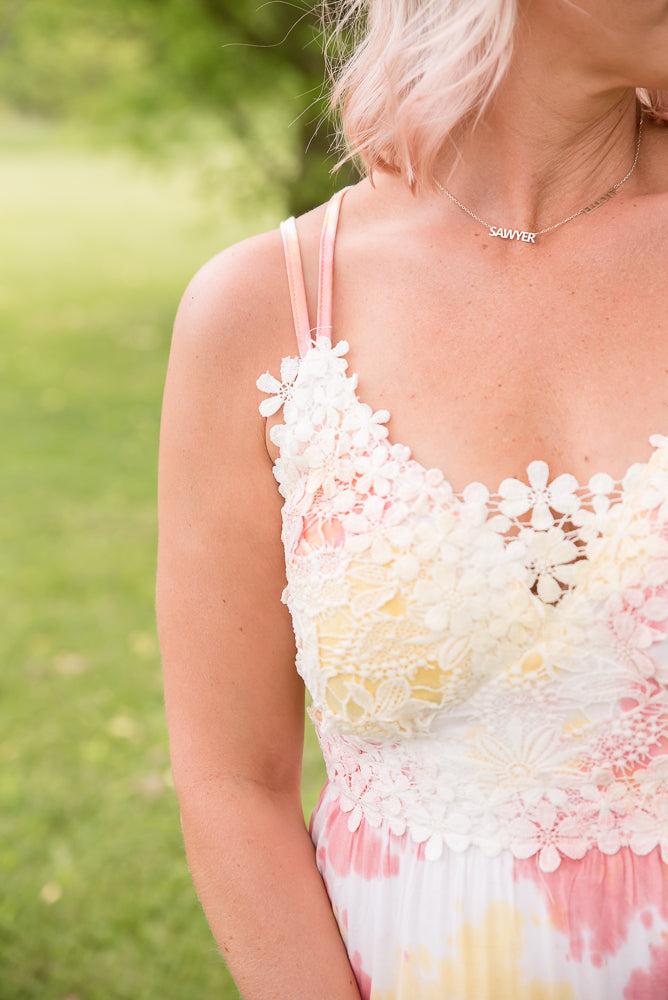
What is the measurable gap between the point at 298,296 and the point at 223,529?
38 centimetres

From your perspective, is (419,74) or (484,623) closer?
(484,623)

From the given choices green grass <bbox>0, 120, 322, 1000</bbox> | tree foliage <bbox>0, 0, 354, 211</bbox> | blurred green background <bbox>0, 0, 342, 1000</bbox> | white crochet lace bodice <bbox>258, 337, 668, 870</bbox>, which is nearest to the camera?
white crochet lace bodice <bbox>258, 337, 668, 870</bbox>

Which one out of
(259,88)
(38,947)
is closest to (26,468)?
(259,88)

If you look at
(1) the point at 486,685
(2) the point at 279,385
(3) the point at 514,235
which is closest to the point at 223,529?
(2) the point at 279,385

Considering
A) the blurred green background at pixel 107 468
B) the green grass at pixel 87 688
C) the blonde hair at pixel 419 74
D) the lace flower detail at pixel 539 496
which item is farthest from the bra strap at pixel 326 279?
the green grass at pixel 87 688

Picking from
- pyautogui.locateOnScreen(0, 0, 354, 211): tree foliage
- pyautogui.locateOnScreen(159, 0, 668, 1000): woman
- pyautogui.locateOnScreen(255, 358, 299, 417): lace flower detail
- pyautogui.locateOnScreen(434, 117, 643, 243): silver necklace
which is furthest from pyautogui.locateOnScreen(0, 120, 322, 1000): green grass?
pyautogui.locateOnScreen(434, 117, 643, 243): silver necklace

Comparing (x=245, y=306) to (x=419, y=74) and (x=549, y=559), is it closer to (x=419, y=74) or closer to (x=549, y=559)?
(x=419, y=74)

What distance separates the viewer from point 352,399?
1636 mm

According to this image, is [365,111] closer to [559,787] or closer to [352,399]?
[352,399]

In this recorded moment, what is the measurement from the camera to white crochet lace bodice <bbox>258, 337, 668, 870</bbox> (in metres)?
1.52

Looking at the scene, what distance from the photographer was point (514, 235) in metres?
1.73

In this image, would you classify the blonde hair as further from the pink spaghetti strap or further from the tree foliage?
the tree foliage

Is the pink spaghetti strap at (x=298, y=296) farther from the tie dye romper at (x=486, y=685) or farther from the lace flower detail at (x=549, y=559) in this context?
the lace flower detail at (x=549, y=559)

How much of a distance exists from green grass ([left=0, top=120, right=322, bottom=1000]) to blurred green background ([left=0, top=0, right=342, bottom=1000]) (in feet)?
0.04
